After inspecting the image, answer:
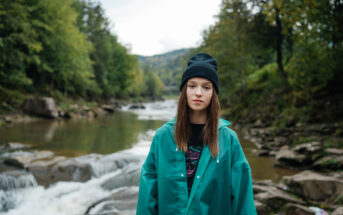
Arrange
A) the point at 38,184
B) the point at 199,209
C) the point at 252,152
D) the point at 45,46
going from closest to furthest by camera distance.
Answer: the point at 199,209, the point at 38,184, the point at 252,152, the point at 45,46

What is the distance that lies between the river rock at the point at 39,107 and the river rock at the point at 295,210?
21.8m

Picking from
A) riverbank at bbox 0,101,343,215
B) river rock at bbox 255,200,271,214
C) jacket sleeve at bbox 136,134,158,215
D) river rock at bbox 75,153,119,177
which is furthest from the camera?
river rock at bbox 75,153,119,177

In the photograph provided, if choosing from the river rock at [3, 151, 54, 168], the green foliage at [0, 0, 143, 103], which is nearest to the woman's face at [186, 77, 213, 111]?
the river rock at [3, 151, 54, 168]

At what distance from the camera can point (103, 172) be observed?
353 inches

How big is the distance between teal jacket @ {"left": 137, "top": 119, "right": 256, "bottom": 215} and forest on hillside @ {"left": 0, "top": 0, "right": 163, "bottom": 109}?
18.6 metres

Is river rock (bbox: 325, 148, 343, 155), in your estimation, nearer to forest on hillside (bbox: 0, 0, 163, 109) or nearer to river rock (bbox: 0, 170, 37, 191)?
river rock (bbox: 0, 170, 37, 191)

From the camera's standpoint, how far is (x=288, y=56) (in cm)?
2016

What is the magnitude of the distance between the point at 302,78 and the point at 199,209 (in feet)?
39.1

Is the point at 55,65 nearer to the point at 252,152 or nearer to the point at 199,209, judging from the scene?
the point at 252,152

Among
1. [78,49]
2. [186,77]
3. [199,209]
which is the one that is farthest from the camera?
[78,49]

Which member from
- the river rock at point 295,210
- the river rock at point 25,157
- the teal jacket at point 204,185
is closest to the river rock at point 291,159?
the river rock at point 295,210

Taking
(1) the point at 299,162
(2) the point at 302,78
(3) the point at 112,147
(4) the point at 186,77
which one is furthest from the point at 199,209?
(2) the point at 302,78

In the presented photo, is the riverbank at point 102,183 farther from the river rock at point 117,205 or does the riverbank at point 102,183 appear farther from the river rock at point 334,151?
the river rock at point 334,151

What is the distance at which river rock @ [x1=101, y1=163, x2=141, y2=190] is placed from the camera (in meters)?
8.02
